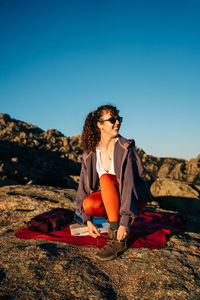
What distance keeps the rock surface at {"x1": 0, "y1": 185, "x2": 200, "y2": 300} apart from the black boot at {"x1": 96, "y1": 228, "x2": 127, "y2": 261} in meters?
0.08

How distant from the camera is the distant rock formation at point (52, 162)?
17.2m

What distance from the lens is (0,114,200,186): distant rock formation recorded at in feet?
56.5

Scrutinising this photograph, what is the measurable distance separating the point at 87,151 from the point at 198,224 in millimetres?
4287

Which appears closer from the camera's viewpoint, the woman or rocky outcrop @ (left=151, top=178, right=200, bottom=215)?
the woman

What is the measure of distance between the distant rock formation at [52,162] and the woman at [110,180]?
476 inches

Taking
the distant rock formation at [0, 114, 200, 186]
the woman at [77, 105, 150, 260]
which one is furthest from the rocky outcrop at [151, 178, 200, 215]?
the woman at [77, 105, 150, 260]

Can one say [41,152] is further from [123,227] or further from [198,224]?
[123,227]

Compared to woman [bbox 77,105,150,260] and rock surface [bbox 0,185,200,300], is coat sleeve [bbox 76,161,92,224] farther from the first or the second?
rock surface [bbox 0,185,200,300]

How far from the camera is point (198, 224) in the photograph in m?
6.17

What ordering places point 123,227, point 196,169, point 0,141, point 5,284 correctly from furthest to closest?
point 0,141, point 196,169, point 123,227, point 5,284

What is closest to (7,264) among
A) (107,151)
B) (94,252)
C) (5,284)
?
(5,284)

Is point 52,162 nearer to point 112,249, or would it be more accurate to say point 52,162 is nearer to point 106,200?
point 106,200

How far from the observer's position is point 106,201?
320 cm

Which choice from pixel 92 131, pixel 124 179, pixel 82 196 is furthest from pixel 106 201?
pixel 92 131
